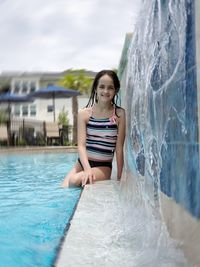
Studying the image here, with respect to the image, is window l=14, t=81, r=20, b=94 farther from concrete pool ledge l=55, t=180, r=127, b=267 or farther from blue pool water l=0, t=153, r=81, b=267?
concrete pool ledge l=55, t=180, r=127, b=267

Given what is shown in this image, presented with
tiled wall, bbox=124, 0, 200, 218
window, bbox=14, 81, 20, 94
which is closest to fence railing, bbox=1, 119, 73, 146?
window, bbox=14, 81, 20, 94

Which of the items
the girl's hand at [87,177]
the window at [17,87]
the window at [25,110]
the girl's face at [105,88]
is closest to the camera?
the girl's hand at [87,177]

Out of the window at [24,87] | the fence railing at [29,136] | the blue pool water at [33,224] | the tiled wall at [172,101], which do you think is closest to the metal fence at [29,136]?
the fence railing at [29,136]

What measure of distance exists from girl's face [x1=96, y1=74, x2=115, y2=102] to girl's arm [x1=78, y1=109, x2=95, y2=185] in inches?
9.8

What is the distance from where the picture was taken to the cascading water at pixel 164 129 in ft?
5.45

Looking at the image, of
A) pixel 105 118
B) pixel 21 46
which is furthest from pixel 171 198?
pixel 21 46

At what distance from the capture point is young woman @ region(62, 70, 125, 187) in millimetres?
4078

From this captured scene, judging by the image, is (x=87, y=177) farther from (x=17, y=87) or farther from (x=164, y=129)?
(x=17, y=87)

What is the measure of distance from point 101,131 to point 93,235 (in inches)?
89.2

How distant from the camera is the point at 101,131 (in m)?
4.21

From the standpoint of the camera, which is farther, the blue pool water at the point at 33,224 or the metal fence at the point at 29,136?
the metal fence at the point at 29,136

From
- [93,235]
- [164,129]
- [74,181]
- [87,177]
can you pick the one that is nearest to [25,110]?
[74,181]

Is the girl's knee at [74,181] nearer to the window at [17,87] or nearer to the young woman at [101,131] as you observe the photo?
the young woman at [101,131]

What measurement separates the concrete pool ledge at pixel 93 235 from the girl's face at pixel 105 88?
1.24 m
